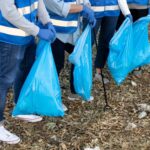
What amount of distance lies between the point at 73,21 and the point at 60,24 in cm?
12

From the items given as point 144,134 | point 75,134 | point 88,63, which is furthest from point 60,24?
point 144,134

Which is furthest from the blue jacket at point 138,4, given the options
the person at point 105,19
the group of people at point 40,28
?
the person at point 105,19

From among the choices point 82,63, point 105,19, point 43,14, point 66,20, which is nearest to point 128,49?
point 105,19

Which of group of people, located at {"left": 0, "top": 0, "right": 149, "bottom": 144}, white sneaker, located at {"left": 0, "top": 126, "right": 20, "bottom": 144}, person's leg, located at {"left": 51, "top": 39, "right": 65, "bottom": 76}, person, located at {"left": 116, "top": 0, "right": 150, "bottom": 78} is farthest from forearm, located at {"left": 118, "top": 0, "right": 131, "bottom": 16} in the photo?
white sneaker, located at {"left": 0, "top": 126, "right": 20, "bottom": 144}

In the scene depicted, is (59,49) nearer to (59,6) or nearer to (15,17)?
(59,6)

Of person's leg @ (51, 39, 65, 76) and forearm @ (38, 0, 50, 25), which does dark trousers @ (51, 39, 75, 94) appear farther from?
forearm @ (38, 0, 50, 25)

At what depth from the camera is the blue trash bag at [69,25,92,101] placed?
11.4 feet

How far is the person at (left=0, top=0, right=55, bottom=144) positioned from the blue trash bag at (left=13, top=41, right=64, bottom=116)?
0.13 m

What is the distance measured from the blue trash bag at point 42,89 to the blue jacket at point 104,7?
84cm

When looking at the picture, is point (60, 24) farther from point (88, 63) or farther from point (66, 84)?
point (66, 84)

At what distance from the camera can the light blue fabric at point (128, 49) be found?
393cm

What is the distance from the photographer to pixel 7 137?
3.43 m

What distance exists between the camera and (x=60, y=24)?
348cm

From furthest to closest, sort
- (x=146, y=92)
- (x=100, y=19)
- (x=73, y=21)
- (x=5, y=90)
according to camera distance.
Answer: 1. (x=146, y=92)
2. (x=100, y=19)
3. (x=73, y=21)
4. (x=5, y=90)
